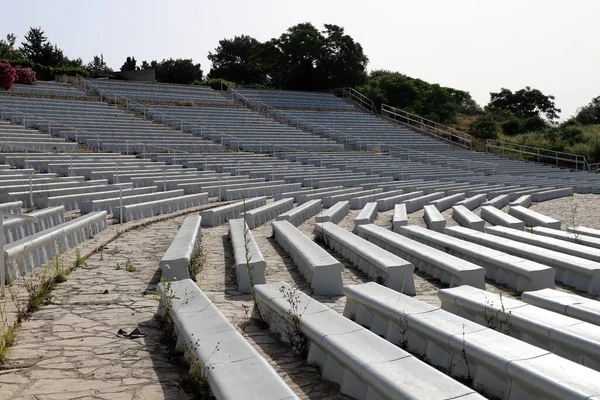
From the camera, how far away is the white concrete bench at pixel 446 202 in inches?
725

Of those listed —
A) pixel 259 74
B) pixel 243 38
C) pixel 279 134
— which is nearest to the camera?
pixel 279 134

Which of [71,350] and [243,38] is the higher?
[243,38]

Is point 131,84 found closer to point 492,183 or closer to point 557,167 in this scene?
point 492,183

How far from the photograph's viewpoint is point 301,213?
1427cm

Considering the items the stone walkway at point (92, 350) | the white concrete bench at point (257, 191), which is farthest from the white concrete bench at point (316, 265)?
the white concrete bench at point (257, 191)

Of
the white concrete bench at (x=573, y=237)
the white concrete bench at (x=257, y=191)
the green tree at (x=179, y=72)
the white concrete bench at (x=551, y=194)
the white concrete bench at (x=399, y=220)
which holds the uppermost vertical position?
the green tree at (x=179, y=72)

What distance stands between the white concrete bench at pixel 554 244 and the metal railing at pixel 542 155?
28674 millimetres

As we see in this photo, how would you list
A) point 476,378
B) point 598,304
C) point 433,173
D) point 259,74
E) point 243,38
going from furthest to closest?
1. point 243,38
2. point 259,74
3. point 433,173
4. point 598,304
5. point 476,378

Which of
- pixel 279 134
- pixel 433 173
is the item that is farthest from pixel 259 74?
pixel 433 173

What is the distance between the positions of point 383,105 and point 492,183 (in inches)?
953

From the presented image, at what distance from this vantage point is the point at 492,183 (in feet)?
85.7

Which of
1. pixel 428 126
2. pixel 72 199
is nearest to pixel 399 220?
pixel 72 199

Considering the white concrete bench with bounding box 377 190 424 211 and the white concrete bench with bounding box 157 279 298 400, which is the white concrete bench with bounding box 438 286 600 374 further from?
the white concrete bench with bounding box 377 190 424 211

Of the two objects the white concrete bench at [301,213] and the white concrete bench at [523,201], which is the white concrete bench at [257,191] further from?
the white concrete bench at [523,201]
